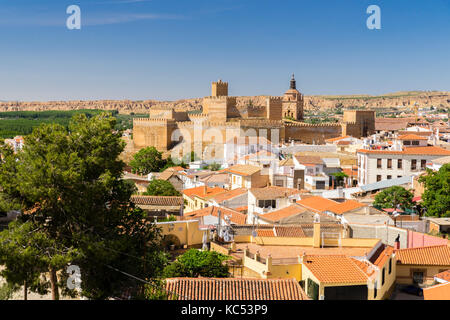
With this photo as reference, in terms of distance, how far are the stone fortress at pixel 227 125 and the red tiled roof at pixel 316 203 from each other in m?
18.0

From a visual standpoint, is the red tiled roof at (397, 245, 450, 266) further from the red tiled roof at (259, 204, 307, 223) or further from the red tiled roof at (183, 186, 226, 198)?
the red tiled roof at (183, 186, 226, 198)

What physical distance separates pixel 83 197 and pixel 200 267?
211 cm

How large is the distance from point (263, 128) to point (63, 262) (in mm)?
26860

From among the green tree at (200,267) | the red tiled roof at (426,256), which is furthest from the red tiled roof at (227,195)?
the green tree at (200,267)

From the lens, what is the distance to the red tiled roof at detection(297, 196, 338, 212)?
489 inches

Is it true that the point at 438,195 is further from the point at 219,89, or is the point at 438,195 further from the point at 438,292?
the point at 219,89

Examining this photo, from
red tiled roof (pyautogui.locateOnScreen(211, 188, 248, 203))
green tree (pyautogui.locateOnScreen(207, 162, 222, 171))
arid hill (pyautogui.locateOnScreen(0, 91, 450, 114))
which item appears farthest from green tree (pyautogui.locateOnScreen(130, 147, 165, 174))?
arid hill (pyautogui.locateOnScreen(0, 91, 450, 114))

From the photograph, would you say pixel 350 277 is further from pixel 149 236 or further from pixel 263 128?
pixel 263 128

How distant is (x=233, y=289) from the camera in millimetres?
6301

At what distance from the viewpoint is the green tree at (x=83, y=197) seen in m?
6.19

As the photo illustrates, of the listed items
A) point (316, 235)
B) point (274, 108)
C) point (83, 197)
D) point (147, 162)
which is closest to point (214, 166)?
point (147, 162)

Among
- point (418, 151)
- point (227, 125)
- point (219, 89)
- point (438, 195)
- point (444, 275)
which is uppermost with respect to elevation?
point (219, 89)
